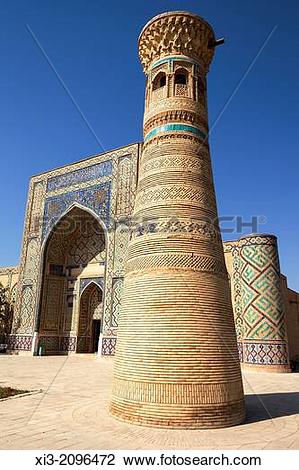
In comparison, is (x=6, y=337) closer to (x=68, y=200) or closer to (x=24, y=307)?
(x=24, y=307)

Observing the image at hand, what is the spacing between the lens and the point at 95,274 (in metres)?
15.0

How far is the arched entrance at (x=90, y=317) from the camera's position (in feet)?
49.1

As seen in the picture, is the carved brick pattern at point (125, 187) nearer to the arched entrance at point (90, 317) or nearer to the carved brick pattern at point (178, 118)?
the arched entrance at point (90, 317)

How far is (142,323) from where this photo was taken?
420 cm

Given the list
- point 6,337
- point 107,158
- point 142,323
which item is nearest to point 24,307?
point 6,337

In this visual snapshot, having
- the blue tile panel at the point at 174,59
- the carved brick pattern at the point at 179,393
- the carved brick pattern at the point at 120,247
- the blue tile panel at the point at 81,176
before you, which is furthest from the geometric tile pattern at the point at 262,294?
the carved brick pattern at the point at 179,393

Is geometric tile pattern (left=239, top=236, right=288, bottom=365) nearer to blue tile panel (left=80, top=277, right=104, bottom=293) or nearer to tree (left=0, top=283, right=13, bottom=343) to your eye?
blue tile panel (left=80, top=277, right=104, bottom=293)

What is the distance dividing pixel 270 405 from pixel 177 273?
2.80 meters

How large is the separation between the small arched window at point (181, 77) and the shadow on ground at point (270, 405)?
4.78 meters

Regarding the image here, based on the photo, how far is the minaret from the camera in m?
3.90

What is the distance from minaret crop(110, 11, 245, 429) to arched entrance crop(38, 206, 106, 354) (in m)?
10.0

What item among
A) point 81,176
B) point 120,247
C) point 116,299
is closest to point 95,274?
point 120,247

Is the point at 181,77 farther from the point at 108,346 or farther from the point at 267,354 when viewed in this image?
the point at 108,346
